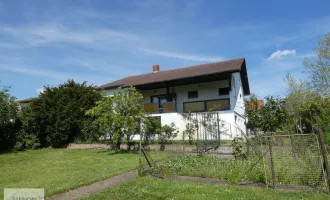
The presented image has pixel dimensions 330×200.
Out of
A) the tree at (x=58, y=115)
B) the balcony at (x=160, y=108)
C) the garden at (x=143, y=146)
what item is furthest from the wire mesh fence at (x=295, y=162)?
the tree at (x=58, y=115)

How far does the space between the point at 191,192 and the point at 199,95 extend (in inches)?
618

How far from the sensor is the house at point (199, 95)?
17219 millimetres

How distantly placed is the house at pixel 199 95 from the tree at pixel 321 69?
607 centimetres

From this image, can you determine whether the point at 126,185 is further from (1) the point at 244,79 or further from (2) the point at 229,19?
(1) the point at 244,79

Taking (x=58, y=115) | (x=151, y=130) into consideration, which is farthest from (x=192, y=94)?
(x=58, y=115)

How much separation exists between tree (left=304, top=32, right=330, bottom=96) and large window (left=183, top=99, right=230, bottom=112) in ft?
27.5

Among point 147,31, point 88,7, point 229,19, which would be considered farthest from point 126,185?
point 229,19

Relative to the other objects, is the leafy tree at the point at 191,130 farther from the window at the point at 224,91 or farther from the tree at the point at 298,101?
the tree at the point at 298,101

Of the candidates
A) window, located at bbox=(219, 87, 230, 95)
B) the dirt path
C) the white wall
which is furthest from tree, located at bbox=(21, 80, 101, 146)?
window, located at bbox=(219, 87, 230, 95)

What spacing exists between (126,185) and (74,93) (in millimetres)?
13267

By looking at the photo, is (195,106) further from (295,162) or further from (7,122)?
(7,122)

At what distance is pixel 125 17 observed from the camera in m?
11.4

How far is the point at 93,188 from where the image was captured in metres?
5.73

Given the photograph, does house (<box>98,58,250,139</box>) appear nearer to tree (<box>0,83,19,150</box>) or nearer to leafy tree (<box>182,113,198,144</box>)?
leafy tree (<box>182,113,198,144</box>)
